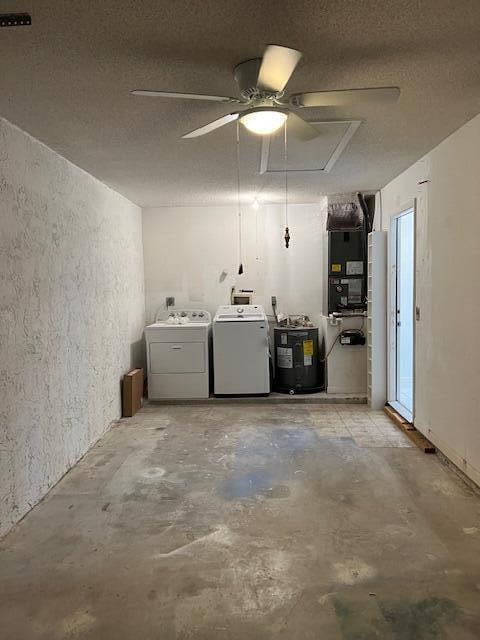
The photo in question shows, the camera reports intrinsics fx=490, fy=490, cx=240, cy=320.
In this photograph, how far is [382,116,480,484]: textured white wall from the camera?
300cm

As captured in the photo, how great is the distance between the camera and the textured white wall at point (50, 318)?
2.73m

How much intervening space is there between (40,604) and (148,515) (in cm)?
83

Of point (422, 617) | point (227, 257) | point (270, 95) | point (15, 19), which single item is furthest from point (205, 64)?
point (227, 257)

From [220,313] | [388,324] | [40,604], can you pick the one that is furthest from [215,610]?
[220,313]

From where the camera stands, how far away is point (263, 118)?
220cm

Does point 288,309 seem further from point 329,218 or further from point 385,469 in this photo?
point 385,469

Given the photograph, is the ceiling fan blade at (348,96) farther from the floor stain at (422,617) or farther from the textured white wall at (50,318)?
the floor stain at (422,617)

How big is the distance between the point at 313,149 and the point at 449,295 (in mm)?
1394

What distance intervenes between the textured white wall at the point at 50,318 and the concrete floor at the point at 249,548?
29cm

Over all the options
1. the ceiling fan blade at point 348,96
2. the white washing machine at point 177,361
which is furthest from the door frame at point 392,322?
the ceiling fan blade at point 348,96

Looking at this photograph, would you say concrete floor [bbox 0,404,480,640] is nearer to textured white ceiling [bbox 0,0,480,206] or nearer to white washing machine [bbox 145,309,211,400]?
white washing machine [bbox 145,309,211,400]

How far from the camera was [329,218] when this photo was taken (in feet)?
18.2

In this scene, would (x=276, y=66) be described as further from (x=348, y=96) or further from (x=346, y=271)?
(x=346, y=271)

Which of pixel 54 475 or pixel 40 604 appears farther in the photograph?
pixel 54 475
